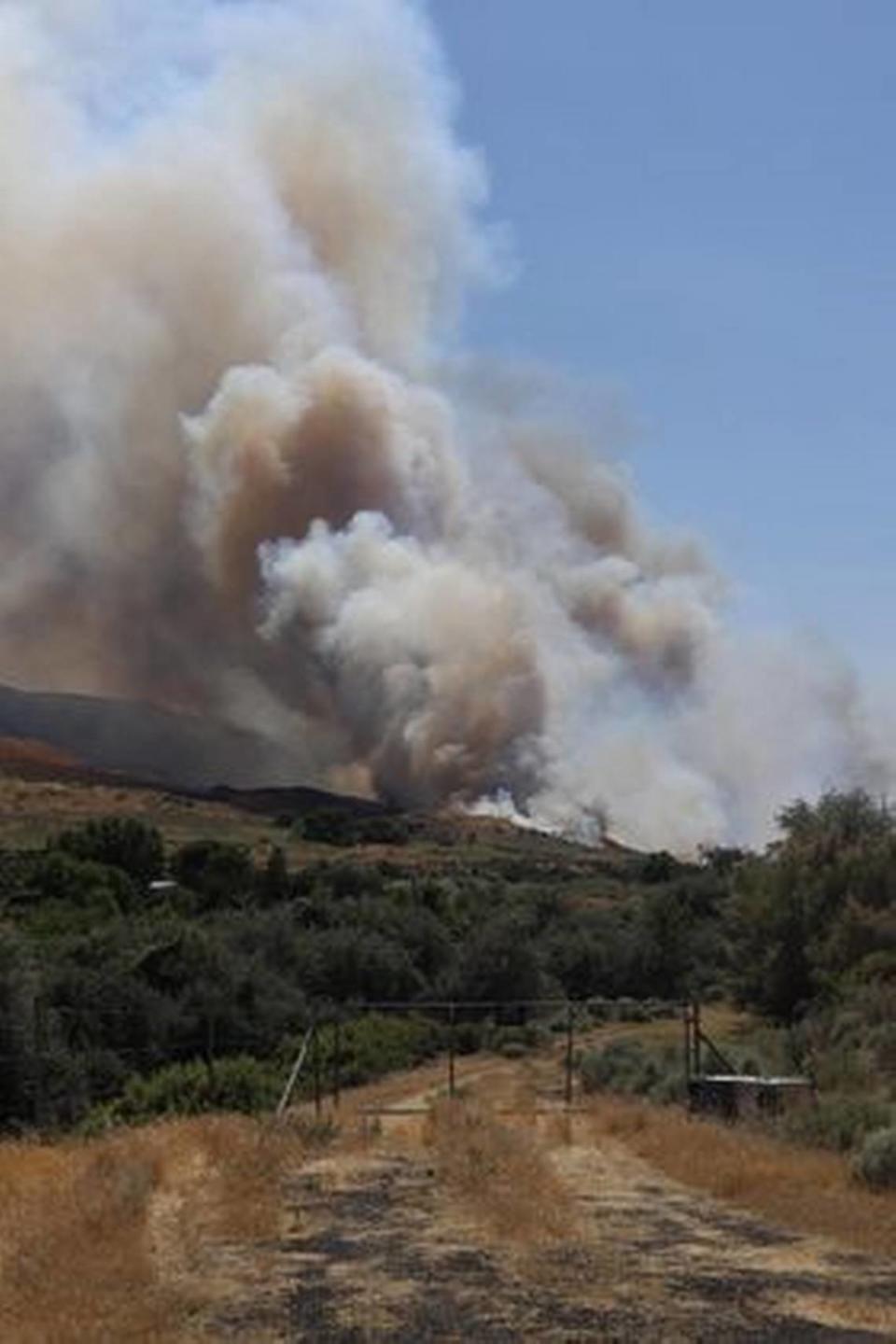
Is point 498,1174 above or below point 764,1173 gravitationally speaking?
below

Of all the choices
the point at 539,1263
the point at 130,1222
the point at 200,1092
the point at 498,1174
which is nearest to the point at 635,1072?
the point at 200,1092

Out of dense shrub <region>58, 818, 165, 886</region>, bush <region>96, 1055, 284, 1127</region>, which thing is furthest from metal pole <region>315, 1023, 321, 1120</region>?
dense shrub <region>58, 818, 165, 886</region>

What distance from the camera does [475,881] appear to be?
7188cm

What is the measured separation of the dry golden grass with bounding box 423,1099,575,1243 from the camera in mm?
16797

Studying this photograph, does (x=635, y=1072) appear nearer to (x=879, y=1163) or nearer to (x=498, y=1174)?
(x=498, y=1174)

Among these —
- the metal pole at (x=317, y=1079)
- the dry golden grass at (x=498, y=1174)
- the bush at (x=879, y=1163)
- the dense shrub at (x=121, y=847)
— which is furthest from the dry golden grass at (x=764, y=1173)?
the dense shrub at (x=121, y=847)

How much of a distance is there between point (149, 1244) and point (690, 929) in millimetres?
40098

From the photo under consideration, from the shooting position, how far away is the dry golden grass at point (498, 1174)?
661 inches

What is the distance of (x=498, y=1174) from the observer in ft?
67.7

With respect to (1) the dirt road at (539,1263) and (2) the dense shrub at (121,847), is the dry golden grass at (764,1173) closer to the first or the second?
(1) the dirt road at (539,1263)

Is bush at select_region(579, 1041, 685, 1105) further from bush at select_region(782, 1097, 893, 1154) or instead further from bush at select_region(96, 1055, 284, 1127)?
bush at select_region(782, 1097, 893, 1154)

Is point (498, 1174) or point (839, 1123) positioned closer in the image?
point (498, 1174)

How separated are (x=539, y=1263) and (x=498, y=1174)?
6077mm

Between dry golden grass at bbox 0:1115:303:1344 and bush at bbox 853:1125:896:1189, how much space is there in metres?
5.43
